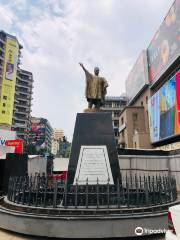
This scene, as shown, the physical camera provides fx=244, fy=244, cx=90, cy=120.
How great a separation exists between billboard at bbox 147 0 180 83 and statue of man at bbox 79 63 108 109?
1227 inches

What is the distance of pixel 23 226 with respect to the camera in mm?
6430

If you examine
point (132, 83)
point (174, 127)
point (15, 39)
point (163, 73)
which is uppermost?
point (15, 39)

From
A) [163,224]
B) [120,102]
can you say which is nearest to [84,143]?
[163,224]

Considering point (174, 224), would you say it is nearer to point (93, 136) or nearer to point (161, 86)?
point (93, 136)

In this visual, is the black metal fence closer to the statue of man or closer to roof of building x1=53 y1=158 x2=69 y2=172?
the statue of man

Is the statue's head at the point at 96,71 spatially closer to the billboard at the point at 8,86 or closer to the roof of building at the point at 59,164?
the roof of building at the point at 59,164

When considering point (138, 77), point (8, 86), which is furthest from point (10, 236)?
point (8, 86)

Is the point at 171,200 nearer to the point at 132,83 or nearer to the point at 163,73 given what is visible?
the point at 163,73

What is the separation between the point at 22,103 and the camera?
3423 inches

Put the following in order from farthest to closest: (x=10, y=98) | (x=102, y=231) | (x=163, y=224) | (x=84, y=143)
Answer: (x=10, y=98), (x=84, y=143), (x=163, y=224), (x=102, y=231)

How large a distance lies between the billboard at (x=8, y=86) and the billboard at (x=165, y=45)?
3631 centimetres

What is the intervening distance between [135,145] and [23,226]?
5054 cm

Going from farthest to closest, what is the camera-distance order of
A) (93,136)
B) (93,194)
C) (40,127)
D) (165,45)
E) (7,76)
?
(40,127) < (7,76) < (165,45) < (93,136) < (93,194)

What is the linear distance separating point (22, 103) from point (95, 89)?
7911 cm
